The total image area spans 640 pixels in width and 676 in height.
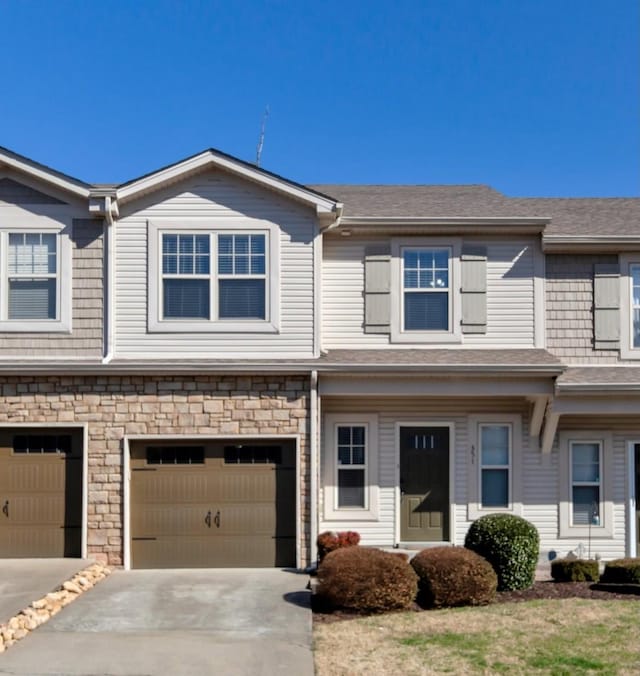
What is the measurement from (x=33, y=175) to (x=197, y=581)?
21.5ft

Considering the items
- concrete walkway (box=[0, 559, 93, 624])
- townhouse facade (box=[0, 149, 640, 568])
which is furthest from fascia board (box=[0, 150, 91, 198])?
concrete walkway (box=[0, 559, 93, 624])

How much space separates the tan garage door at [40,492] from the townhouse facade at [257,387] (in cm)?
3

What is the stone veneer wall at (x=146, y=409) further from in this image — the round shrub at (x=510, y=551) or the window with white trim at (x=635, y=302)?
the window with white trim at (x=635, y=302)

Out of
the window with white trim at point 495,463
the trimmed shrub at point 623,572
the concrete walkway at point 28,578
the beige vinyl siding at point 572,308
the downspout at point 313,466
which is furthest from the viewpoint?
the beige vinyl siding at point 572,308

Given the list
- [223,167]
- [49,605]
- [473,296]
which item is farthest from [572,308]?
[49,605]

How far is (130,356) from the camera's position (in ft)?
44.4

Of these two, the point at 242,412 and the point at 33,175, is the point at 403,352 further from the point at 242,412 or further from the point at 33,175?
the point at 33,175

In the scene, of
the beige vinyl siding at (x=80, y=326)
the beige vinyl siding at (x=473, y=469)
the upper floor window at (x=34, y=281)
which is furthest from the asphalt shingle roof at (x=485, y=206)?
the upper floor window at (x=34, y=281)

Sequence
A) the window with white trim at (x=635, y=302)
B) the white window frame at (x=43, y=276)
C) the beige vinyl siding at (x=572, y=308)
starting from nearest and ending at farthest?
the white window frame at (x=43, y=276), the beige vinyl siding at (x=572, y=308), the window with white trim at (x=635, y=302)

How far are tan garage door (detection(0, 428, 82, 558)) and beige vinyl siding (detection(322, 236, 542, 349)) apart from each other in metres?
4.45

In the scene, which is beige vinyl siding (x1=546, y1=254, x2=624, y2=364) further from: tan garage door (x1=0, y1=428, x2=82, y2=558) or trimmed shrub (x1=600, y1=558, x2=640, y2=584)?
tan garage door (x1=0, y1=428, x2=82, y2=558)

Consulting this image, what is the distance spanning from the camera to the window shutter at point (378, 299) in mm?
14461

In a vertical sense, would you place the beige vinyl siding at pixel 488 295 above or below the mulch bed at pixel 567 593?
above

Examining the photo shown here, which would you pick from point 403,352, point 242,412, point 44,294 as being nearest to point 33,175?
point 44,294
